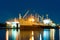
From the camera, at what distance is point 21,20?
Answer: 1050 inches

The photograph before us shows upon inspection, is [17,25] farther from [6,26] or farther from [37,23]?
[37,23]

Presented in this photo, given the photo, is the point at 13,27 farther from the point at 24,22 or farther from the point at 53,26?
the point at 53,26

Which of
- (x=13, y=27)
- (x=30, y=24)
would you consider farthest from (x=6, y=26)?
(x=30, y=24)

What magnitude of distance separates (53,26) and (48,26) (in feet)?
1.82

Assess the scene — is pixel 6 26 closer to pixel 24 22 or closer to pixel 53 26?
pixel 24 22

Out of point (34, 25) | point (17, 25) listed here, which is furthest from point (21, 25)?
point (34, 25)

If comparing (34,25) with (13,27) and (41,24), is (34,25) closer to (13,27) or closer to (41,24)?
(41,24)

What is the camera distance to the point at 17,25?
2538cm

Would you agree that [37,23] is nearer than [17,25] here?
No

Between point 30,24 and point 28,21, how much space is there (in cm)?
77

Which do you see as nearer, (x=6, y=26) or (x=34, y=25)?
(x=6, y=26)

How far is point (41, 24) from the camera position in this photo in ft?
88.9

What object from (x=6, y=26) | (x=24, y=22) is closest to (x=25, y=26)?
(x=24, y=22)

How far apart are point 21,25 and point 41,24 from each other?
8.32 ft
